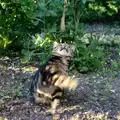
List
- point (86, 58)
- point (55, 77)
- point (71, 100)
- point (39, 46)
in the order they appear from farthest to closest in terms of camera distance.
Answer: point (39, 46) < point (86, 58) < point (71, 100) < point (55, 77)

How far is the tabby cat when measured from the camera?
3.60m

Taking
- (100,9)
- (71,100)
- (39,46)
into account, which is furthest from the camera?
(100,9)

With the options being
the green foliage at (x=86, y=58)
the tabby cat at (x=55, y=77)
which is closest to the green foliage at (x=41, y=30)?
the green foliage at (x=86, y=58)

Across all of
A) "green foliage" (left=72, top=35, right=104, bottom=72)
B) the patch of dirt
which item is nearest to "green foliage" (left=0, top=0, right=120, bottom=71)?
"green foliage" (left=72, top=35, right=104, bottom=72)

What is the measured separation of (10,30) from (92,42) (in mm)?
1344

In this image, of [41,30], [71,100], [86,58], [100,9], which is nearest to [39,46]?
[41,30]

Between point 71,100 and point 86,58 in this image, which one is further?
point 86,58

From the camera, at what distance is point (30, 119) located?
3.57 m

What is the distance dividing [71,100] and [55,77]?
21.6 inches

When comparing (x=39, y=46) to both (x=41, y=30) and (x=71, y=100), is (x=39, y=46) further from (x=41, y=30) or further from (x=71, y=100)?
(x=71, y=100)

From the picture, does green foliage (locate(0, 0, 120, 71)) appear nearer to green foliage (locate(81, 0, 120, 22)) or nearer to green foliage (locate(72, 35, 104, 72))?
green foliage (locate(72, 35, 104, 72))

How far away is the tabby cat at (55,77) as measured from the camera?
3.60 meters

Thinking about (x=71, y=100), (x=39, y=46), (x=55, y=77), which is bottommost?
(x=71, y=100)

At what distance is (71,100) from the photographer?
4.06 m
